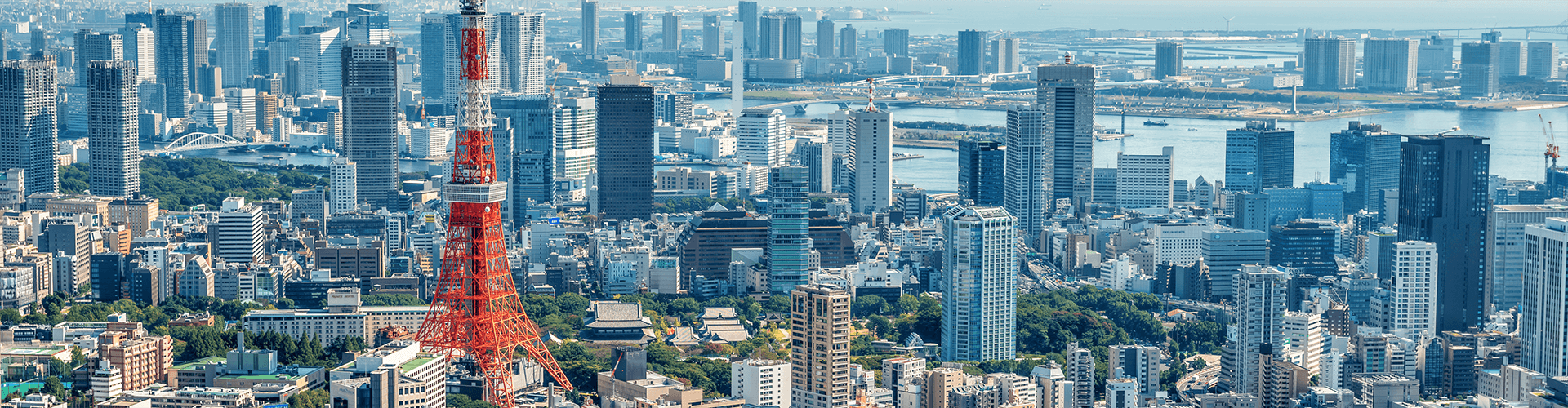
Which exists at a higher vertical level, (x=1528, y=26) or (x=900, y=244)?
(x=1528, y=26)

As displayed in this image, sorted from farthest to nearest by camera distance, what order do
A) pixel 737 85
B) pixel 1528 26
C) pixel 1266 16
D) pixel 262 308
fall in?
pixel 1266 16 → pixel 737 85 → pixel 1528 26 → pixel 262 308

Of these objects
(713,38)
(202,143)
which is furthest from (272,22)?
(202,143)

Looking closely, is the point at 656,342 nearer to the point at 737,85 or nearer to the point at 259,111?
the point at 259,111

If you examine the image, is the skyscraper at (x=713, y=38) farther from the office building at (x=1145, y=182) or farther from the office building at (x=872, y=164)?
the office building at (x=1145, y=182)

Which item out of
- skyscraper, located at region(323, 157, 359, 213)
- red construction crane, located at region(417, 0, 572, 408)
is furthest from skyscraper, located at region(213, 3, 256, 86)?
red construction crane, located at region(417, 0, 572, 408)

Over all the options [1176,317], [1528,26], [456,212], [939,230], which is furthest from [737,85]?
[456,212]

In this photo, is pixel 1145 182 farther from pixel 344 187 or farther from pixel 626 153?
pixel 344 187
